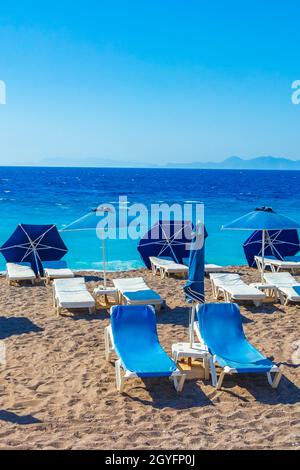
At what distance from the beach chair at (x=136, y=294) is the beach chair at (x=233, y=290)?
4.68 ft

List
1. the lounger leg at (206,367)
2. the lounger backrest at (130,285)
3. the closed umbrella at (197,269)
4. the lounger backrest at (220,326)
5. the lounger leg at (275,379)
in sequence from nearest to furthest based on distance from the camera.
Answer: the lounger leg at (275,379), the lounger leg at (206,367), the lounger backrest at (220,326), the closed umbrella at (197,269), the lounger backrest at (130,285)

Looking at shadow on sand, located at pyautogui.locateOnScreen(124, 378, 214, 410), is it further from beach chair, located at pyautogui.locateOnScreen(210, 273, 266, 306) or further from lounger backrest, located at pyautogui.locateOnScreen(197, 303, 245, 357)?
beach chair, located at pyautogui.locateOnScreen(210, 273, 266, 306)

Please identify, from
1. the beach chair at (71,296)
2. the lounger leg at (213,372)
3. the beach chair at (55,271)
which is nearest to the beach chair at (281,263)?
the beach chair at (55,271)

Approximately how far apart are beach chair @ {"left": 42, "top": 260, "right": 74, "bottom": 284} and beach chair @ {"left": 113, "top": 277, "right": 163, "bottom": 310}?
2042mm

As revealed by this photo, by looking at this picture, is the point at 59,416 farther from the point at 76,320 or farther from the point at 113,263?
the point at 113,263

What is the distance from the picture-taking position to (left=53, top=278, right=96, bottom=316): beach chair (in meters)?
9.09

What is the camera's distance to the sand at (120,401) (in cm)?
500

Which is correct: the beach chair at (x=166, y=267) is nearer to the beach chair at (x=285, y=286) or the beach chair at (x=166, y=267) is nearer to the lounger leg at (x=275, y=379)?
the beach chair at (x=285, y=286)

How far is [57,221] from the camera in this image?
32.6 meters

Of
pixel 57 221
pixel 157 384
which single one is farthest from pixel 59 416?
pixel 57 221

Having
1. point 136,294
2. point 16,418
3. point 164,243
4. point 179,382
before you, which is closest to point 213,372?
point 179,382

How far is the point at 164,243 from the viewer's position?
1416 centimetres

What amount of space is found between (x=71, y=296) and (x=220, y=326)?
3.35 metres

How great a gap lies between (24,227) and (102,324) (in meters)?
5.59
